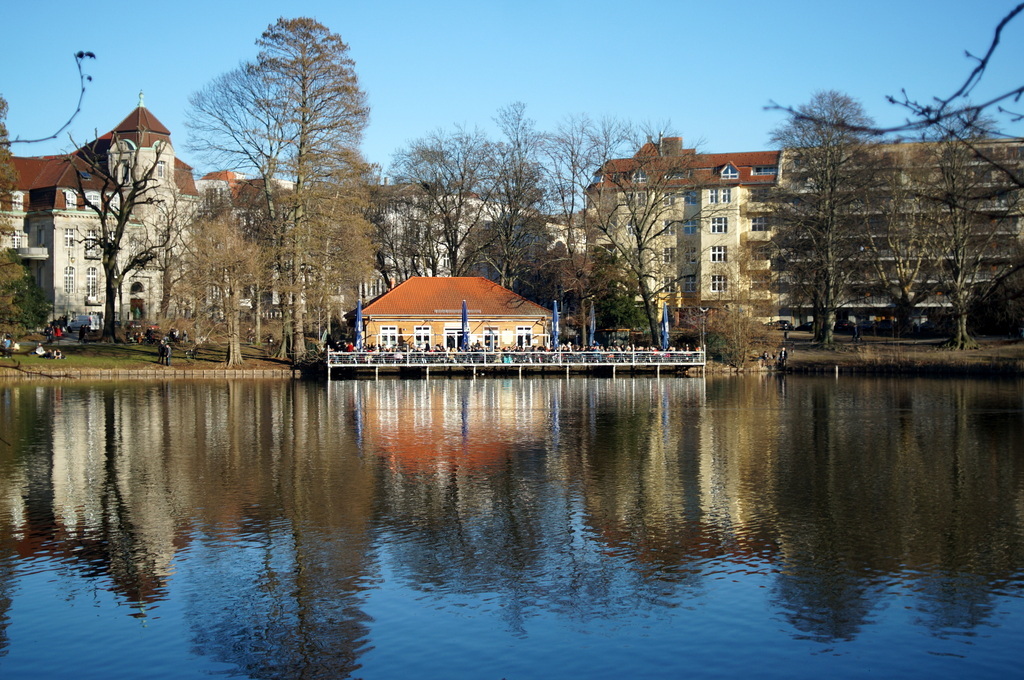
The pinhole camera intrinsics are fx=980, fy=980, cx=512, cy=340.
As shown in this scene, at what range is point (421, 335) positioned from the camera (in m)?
54.1

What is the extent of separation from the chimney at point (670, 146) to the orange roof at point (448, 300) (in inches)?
444

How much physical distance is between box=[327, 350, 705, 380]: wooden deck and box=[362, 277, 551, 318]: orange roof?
5.35 metres

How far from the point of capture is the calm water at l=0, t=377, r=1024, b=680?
10.3 metres

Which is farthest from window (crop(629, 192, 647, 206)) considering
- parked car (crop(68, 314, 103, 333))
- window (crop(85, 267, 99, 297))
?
window (crop(85, 267, 99, 297))

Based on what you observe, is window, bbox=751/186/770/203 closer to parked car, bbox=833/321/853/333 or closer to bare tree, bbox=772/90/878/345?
bare tree, bbox=772/90/878/345

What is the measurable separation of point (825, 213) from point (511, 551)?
4260cm

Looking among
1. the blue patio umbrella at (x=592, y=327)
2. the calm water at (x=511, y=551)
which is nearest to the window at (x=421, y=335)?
the blue patio umbrella at (x=592, y=327)

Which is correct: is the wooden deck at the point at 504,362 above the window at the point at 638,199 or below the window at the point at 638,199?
below

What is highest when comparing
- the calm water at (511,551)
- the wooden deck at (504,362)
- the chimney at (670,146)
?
the chimney at (670,146)

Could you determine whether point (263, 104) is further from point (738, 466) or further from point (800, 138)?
point (738, 466)

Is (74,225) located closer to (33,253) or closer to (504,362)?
(33,253)

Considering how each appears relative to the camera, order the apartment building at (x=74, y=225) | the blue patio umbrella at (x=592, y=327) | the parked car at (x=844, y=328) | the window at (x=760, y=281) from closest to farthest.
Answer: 1. the blue patio umbrella at (x=592, y=327)
2. the window at (x=760, y=281)
3. the parked car at (x=844, y=328)
4. the apartment building at (x=74, y=225)

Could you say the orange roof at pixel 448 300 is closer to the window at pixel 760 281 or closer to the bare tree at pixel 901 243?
the window at pixel 760 281

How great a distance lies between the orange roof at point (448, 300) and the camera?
177 feet
